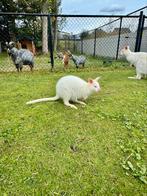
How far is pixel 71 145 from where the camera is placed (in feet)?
7.63

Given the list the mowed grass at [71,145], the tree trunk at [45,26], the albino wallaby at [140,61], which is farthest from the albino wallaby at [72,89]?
the tree trunk at [45,26]

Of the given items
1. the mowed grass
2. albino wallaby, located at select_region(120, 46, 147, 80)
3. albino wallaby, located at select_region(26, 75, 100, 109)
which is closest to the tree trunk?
albino wallaby, located at select_region(120, 46, 147, 80)

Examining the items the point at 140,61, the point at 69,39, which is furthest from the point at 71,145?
the point at 69,39

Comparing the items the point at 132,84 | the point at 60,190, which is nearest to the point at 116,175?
the point at 60,190

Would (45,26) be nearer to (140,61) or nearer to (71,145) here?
(140,61)

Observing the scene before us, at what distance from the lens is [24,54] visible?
605cm

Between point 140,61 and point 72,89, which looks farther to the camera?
point 140,61

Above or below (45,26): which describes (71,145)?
below

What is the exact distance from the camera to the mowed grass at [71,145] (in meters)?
1.84

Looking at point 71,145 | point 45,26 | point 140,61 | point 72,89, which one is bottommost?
point 71,145

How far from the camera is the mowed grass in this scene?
A: 1838mm

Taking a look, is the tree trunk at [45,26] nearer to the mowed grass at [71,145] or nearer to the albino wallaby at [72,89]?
the mowed grass at [71,145]

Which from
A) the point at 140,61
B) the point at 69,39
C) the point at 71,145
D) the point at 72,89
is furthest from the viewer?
the point at 69,39

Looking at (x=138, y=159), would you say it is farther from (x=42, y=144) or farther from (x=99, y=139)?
(x=42, y=144)
